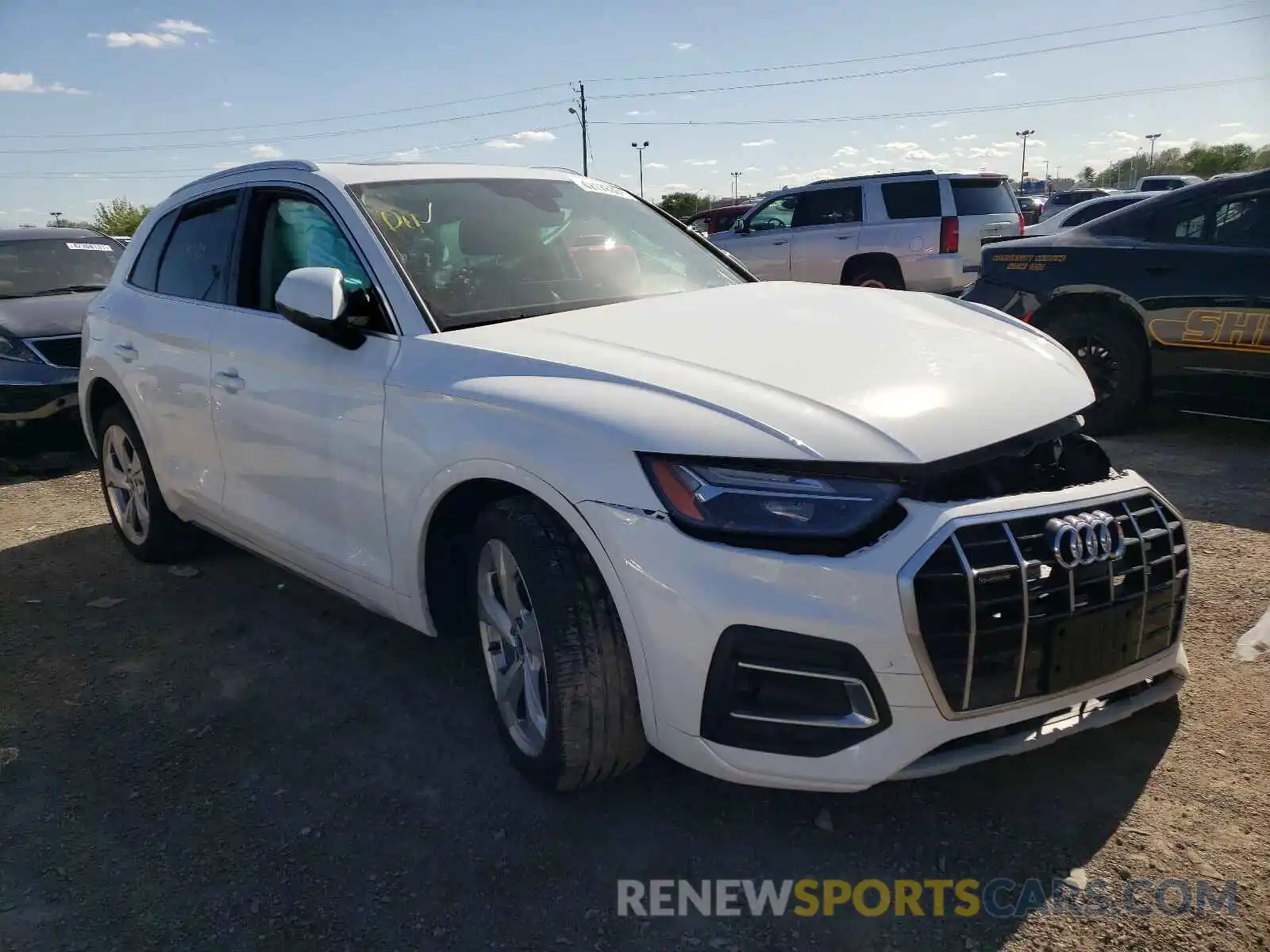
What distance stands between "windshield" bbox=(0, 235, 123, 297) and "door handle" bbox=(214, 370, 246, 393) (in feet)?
16.3

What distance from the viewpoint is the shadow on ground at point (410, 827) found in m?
2.25

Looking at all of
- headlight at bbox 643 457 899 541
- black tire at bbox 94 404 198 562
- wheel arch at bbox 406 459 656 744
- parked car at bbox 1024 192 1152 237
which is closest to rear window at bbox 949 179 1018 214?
parked car at bbox 1024 192 1152 237

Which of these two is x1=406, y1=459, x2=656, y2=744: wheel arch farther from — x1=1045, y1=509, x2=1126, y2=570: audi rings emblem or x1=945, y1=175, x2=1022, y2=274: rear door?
x1=945, y1=175, x2=1022, y2=274: rear door

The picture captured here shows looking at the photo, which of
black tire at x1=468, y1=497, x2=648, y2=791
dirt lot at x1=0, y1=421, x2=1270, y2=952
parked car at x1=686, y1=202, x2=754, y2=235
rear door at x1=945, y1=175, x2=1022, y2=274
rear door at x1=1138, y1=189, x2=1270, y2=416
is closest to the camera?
dirt lot at x1=0, y1=421, x2=1270, y2=952

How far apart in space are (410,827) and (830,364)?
5.28 feet

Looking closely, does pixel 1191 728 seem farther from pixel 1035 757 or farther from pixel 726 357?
pixel 726 357

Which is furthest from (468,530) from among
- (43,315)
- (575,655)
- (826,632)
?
(43,315)

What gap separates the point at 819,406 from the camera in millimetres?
2266

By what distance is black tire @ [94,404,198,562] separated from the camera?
14.8ft

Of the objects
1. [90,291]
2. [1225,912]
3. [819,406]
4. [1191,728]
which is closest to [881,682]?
[819,406]

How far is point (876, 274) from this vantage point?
12.2 metres

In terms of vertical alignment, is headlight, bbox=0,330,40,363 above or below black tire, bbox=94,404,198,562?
above

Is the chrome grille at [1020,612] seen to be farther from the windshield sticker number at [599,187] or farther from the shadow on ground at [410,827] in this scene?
the windshield sticker number at [599,187]

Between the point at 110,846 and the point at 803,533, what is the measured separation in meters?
1.98
